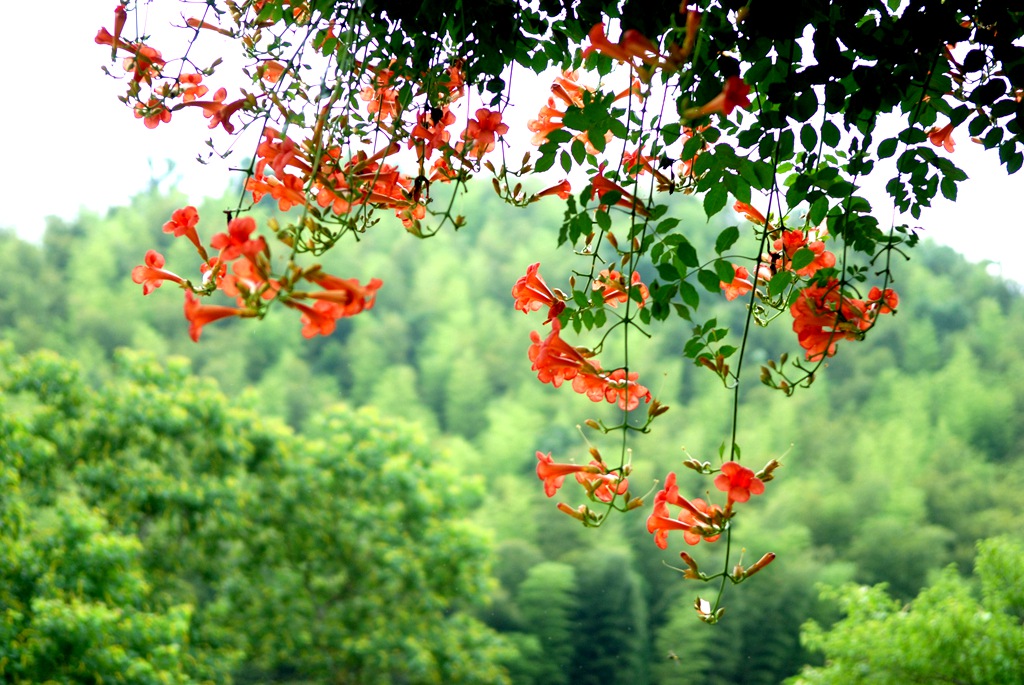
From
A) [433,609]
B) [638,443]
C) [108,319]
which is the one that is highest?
[108,319]

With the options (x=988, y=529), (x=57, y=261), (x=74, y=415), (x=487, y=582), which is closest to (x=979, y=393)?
(x=988, y=529)

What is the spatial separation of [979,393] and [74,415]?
78.8 ft

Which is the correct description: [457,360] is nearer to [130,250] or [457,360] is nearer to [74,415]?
[130,250]

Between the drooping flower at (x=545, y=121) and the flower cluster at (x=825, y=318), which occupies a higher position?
the drooping flower at (x=545, y=121)

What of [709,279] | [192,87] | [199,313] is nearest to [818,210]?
[709,279]

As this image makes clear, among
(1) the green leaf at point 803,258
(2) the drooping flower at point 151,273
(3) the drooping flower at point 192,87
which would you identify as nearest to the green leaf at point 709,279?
(1) the green leaf at point 803,258

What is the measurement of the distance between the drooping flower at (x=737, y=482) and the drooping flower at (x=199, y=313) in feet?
1.67

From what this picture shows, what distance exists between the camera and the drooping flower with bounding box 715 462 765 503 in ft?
3.44

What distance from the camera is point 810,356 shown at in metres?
1.24

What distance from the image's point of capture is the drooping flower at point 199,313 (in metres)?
0.86

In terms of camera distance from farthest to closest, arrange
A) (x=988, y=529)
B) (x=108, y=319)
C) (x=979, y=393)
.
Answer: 1. (x=108, y=319)
2. (x=979, y=393)
3. (x=988, y=529)

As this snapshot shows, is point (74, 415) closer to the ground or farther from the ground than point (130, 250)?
closer to the ground

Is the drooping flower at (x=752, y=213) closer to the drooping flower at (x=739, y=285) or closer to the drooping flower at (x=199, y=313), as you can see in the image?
the drooping flower at (x=739, y=285)

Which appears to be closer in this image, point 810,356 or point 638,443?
point 810,356
